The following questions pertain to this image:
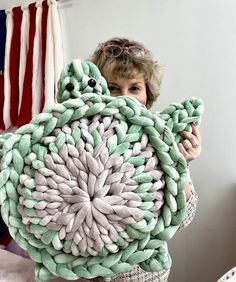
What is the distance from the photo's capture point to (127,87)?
2.20ft

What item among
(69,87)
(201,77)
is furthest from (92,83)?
(201,77)

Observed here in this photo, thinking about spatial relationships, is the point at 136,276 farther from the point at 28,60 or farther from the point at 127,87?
the point at 28,60

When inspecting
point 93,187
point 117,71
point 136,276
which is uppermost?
point 117,71

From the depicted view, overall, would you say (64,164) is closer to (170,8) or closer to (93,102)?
(93,102)

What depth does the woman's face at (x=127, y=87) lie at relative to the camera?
0.66 m

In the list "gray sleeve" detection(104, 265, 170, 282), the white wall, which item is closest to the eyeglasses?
the white wall

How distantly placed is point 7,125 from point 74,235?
814 mm

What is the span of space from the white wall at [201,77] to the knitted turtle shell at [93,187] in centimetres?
60

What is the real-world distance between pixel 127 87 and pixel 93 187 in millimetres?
364

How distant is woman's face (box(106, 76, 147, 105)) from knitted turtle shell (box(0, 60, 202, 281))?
A: 302 millimetres

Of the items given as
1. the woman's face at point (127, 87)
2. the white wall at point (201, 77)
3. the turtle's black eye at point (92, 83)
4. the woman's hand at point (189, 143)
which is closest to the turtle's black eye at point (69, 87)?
the turtle's black eye at point (92, 83)

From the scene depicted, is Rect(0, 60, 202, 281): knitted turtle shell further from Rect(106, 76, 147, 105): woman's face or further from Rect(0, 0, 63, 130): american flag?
Rect(0, 0, 63, 130): american flag

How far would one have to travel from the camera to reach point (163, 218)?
14.2 inches

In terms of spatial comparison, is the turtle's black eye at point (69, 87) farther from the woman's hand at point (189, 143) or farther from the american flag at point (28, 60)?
the american flag at point (28, 60)
